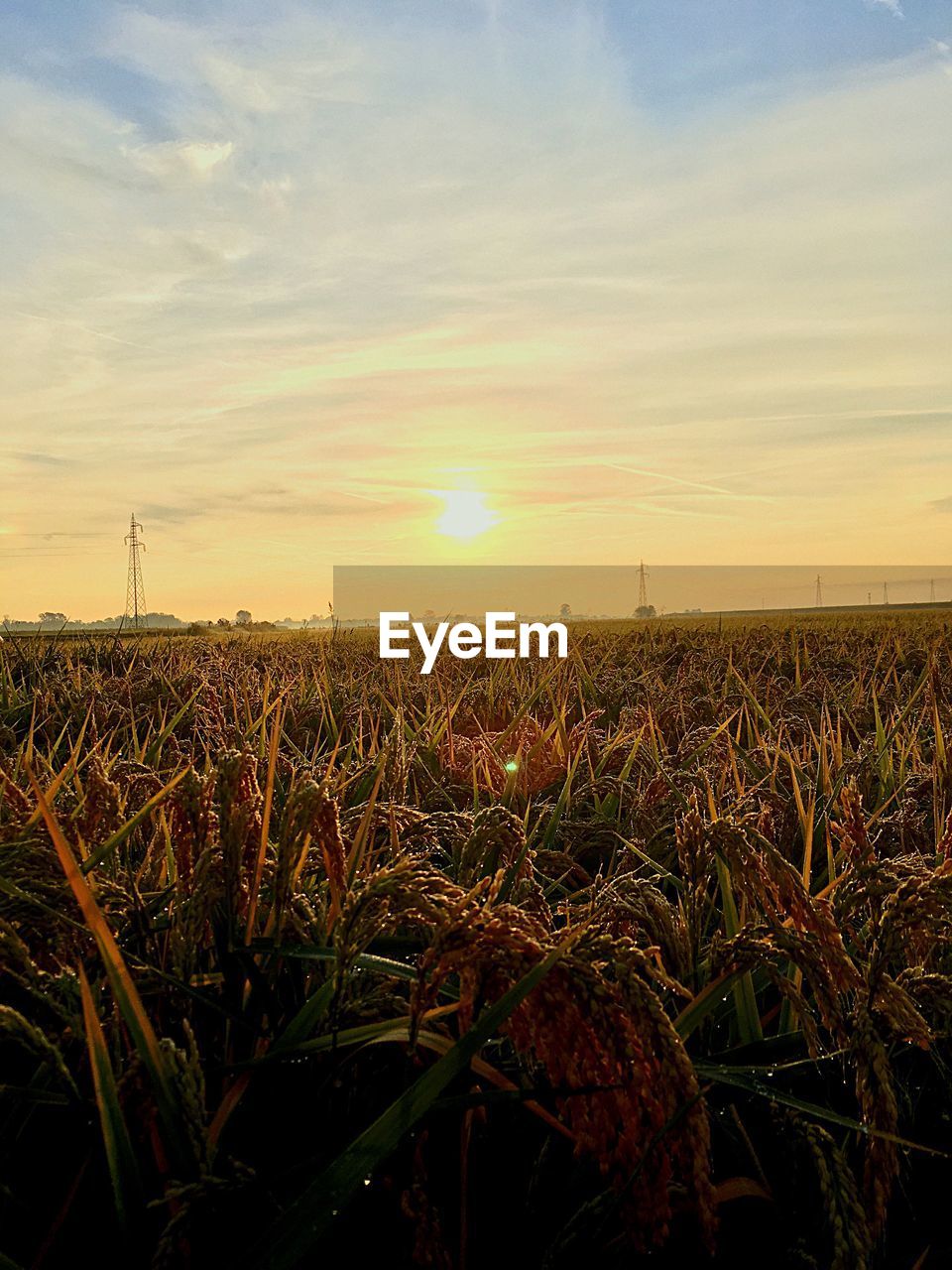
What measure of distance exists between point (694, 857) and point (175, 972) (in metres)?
1.02

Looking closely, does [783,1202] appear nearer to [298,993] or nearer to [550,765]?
[298,993]

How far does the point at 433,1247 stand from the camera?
1.43 metres

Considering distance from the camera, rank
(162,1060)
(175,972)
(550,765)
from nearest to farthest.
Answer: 1. (162,1060)
2. (175,972)
3. (550,765)

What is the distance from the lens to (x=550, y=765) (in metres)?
4.39

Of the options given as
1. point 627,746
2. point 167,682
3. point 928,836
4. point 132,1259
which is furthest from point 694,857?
point 167,682

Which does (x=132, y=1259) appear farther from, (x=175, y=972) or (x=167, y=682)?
(x=167, y=682)

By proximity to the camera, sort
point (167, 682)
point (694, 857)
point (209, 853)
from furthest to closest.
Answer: point (167, 682), point (694, 857), point (209, 853)

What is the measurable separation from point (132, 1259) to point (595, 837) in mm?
2472

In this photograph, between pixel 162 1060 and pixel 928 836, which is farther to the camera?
pixel 928 836

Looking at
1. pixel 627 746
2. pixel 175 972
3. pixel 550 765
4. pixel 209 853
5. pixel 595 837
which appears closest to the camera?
pixel 209 853

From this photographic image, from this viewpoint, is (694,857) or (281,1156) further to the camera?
(694,857)

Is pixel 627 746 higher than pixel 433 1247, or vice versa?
pixel 627 746

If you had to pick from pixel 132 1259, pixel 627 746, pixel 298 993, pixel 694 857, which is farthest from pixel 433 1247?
pixel 627 746

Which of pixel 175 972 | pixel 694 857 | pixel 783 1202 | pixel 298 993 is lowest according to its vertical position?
pixel 783 1202
